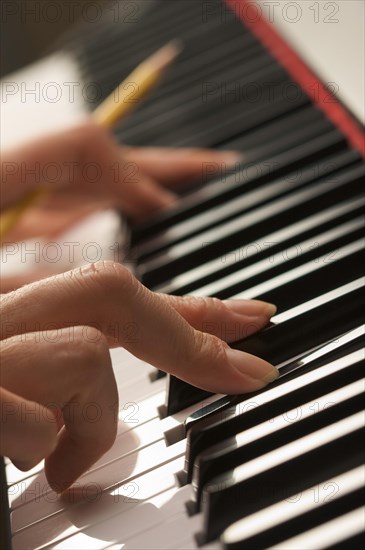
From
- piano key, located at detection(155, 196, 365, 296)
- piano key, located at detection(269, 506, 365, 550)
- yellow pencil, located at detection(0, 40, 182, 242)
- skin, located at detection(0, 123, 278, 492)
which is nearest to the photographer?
piano key, located at detection(269, 506, 365, 550)

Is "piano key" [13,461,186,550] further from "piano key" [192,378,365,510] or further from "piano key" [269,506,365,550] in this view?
"piano key" [269,506,365,550]

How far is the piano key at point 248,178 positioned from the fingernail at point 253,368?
1.34ft

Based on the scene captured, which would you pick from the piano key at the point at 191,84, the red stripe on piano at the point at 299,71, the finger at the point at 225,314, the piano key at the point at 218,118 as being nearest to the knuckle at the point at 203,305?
the finger at the point at 225,314

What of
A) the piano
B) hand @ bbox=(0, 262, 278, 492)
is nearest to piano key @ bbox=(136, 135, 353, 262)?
the piano

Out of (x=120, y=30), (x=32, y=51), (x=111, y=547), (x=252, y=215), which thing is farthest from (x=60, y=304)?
(x=32, y=51)

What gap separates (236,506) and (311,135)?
2.06 feet

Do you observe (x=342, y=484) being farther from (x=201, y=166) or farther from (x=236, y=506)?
(x=201, y=166)

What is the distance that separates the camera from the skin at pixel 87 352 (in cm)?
69

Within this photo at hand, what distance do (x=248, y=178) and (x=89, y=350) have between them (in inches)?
20.3

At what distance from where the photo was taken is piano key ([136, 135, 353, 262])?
1.04m

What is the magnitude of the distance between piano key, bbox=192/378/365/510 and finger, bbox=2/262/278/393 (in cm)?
7

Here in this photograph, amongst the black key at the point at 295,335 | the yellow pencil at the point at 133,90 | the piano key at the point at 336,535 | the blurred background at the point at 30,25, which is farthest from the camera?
the blurred background at the point at 30,25

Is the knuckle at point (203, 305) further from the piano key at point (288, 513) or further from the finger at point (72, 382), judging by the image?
the piano key at point (288, 513)

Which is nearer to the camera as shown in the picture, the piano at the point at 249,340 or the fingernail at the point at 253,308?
the piano at the point at 249,340
